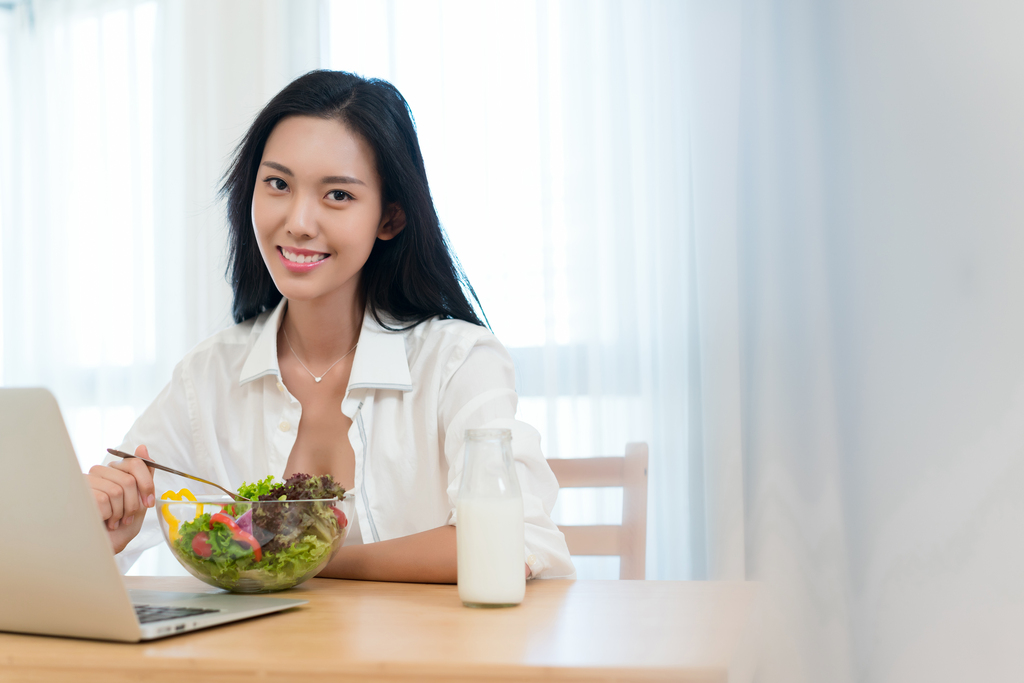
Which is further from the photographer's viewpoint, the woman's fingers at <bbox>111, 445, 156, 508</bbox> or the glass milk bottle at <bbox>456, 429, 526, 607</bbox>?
the woman's fingers at <bbox>111, 445, 156, 508</bbox>

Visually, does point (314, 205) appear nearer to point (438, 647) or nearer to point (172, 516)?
point (172, 516)

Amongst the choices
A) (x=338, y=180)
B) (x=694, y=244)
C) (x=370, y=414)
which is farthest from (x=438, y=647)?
(x=694, y=244)

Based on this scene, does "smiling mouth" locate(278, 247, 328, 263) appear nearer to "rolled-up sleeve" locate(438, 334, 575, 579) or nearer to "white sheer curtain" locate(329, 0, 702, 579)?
"rolled-up sleeve" locate(438, 334, 575, 579)

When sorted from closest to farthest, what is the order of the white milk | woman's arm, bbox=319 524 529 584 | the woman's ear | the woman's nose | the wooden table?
1. the wooden table
2. the white milk
3. woman's arm, bbox=319 524 529 584
4. the woman's nose
5. the woman's ear

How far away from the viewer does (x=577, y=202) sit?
188 centimetres

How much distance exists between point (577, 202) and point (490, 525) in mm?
1398

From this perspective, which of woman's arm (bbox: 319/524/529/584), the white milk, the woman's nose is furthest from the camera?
the woman's nose

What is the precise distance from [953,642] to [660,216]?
1380 mm

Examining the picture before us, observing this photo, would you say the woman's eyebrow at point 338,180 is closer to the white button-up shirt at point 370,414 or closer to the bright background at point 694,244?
the white button-up shirt at point 370,414

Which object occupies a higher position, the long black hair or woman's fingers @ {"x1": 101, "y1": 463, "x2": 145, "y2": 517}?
the long black hair

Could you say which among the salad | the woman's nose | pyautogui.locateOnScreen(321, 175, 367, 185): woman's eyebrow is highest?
pyautogui.locateOnScreen(321, 175, 367, 185): woman's eyebrow

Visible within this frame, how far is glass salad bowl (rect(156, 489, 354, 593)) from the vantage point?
61 cm

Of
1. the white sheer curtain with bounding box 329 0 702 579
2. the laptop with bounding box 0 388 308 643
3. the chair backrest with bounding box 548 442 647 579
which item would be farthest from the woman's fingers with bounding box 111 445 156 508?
the white sheer curtain with bounding box 329 0 702 579

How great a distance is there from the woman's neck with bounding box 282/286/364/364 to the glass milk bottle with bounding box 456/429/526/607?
1.97ft
